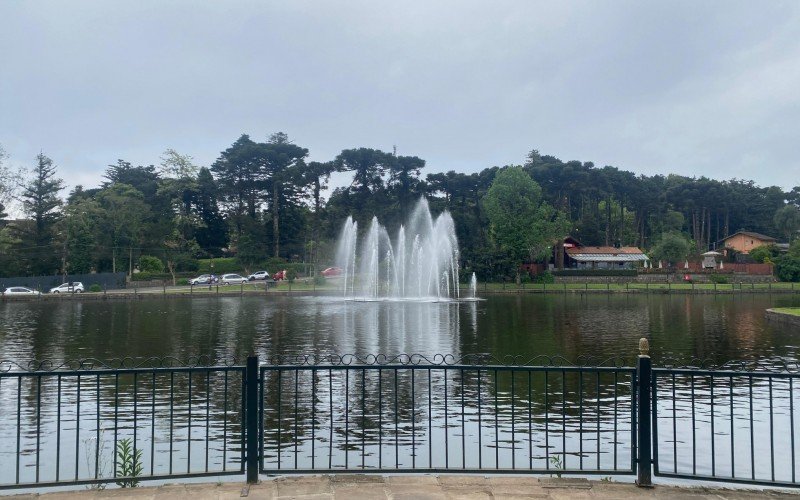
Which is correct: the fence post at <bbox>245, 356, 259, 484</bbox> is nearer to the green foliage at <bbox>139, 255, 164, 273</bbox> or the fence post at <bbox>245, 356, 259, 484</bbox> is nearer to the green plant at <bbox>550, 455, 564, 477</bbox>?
the green plant at <bbox>550, 455, 564, 477</bbox>

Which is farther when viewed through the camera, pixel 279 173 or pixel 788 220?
pixel 788 220

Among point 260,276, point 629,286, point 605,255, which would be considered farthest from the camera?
point 605,255

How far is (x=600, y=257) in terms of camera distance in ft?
292

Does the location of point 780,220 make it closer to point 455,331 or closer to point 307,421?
point 455,331

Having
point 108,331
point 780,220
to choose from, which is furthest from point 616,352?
point 780,220

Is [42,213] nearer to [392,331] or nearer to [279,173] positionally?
[279,173]

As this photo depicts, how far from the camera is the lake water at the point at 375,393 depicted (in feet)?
32.6

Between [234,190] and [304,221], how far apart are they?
414 inches

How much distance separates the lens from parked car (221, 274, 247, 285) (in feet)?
240

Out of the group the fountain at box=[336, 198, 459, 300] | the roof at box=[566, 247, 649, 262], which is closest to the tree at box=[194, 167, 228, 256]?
the fountain at box=[336, 198, 459, 300]

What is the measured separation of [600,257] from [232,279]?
170 feet

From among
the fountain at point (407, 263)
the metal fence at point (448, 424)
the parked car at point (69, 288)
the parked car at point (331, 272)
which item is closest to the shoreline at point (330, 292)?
the fountain at point (407, 263)

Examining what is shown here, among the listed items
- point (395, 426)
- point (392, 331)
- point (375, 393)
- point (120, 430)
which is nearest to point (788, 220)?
point (392, 331)

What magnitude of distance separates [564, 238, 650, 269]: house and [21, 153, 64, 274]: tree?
228 feet
